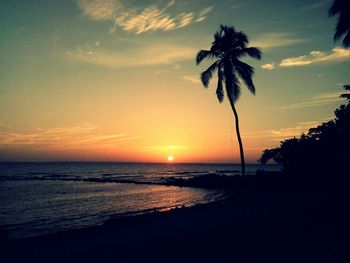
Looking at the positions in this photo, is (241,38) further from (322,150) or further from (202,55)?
(322,150)

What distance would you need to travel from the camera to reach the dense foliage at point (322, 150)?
2011cm

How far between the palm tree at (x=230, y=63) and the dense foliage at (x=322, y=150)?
21.6 feet

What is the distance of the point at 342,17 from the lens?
1941 cm

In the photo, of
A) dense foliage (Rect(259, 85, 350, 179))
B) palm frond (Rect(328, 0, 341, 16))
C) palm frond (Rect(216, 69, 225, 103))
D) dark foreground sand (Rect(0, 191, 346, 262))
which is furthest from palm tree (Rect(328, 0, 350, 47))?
dark foreground sand (Rect(0, 191, 346, 262))

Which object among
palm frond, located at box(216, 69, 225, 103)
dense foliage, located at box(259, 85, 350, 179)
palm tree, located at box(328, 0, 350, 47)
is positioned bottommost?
dense foliage, located at box(259, 85, 350, 179)

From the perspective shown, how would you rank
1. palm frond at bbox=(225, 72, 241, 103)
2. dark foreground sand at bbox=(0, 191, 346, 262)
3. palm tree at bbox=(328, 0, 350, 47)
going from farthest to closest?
palm frond at bbox=(225, 72, 241, 103) < palm tree at bbox=(328, 0, 350, 47) < dark foreground sand at bbox=(0, 191, 346, 262)

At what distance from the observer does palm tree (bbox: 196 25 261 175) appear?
84.7ft

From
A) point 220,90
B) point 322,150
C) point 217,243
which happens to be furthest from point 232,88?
point 217,243

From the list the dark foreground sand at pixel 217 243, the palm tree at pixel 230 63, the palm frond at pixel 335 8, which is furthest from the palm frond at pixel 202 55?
the dark foreground sand at pixel 217 243

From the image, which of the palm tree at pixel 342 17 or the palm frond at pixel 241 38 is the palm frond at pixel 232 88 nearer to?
the palm frond at pixel 241 38

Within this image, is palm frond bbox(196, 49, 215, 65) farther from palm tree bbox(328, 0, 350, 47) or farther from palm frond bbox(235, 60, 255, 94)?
palm tree bbox(328, 0, 350, 47)

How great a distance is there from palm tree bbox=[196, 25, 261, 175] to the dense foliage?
659cm

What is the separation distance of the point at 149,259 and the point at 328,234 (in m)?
6.71

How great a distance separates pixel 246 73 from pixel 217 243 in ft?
61.8
